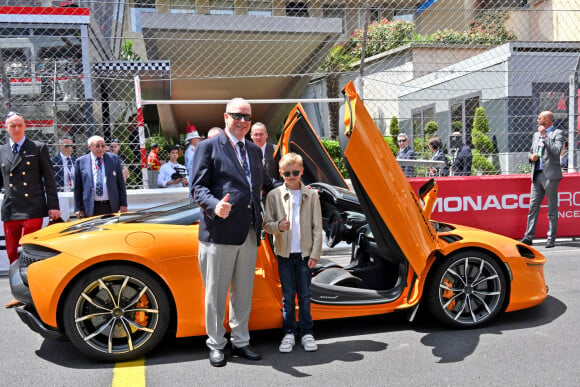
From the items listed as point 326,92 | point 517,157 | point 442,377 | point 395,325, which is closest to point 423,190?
point 395,325

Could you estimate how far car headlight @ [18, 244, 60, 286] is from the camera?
3615 mm

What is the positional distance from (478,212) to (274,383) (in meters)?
5.54

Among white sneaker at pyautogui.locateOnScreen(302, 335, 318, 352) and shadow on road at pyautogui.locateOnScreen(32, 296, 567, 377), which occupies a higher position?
white sneaker at pyautogui.locateOnScreen(302, 335, 318, 352)

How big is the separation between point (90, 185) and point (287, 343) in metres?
3.10

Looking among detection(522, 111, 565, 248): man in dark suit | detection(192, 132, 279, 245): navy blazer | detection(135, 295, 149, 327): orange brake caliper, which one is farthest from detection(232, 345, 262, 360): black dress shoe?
detection(522, 111, 565, 248): man in dark suit

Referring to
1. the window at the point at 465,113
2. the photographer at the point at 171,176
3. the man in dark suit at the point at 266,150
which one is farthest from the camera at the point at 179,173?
the window at the point at 465,113

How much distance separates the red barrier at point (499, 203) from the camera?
314 inches

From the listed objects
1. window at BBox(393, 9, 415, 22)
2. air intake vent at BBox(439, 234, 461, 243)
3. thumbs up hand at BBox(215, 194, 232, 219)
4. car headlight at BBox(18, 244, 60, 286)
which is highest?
window at BBox(393, 9, 415, 22)

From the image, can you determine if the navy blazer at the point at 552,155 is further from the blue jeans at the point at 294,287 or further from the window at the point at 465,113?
the window at the point at 465,113

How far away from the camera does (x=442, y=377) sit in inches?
132

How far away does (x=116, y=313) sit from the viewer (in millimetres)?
3605

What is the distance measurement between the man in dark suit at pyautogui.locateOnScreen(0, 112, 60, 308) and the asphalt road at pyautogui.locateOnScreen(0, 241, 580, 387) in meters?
1.36

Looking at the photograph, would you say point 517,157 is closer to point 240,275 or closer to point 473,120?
point 473,120

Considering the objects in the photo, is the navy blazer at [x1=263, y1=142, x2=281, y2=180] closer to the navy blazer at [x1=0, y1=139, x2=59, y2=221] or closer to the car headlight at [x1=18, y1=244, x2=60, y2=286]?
the car headlight at [x1=18, y1=244, x2=60, y2=286]
